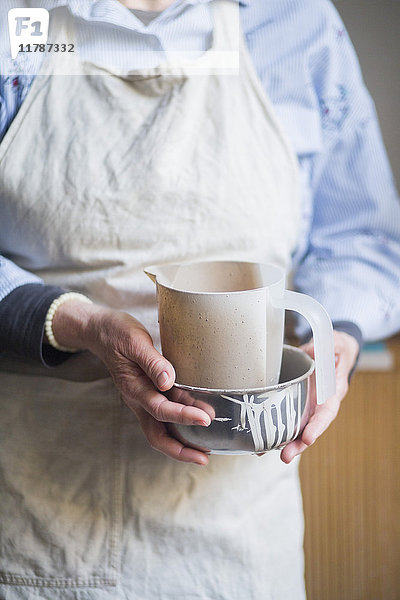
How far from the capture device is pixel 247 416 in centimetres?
33

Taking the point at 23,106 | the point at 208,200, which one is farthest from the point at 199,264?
the point at 23,106

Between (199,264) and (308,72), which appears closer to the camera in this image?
(199,264)

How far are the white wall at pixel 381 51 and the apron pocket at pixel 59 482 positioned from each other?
1.20 feet

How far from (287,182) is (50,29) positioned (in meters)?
0.21

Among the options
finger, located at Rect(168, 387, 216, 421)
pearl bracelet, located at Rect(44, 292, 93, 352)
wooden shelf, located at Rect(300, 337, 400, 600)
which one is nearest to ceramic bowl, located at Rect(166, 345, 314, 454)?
finger, located at Rect(168, 387, 216, 421)

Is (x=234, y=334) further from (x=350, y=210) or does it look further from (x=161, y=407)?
(x=350, y=210)

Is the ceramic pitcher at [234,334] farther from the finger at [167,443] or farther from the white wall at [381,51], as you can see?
the white wall at [381,51]

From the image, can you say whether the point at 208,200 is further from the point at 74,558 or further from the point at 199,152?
the point at 74,558

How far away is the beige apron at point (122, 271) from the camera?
1.40 feet

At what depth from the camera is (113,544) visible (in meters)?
0.44

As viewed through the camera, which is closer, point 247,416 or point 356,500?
point 247,416

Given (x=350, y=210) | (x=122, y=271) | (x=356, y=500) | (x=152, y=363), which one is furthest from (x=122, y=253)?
(x=356, y=500)

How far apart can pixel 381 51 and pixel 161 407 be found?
396 millimetres

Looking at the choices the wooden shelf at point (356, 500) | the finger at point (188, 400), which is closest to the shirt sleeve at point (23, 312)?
the finger at point (188, 400)
